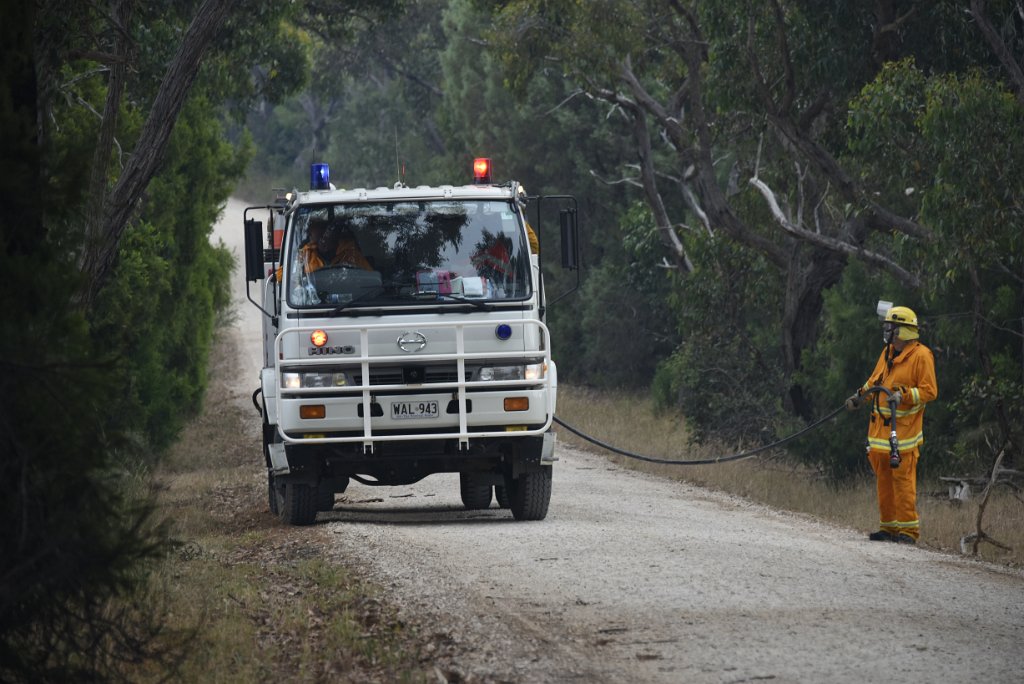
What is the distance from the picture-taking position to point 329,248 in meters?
12.3

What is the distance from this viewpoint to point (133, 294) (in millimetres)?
18125

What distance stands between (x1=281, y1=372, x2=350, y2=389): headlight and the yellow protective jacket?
420 centimetres

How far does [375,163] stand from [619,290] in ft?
82.7

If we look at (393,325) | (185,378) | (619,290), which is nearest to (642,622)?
(393,325)

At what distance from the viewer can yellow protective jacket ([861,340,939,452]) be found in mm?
12531

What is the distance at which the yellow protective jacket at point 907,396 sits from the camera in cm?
1253

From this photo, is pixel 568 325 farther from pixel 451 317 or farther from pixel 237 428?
pixel 451 317

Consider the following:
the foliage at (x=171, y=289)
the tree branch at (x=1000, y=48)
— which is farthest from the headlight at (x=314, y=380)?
the tree branch at (x=1000, y=48)

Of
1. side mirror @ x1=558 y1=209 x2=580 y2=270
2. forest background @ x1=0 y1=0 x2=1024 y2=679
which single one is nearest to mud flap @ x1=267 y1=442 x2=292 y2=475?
forest background @ x1=0 y1=0 x2=1024 y2=679

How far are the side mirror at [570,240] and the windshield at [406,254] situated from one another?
322mm

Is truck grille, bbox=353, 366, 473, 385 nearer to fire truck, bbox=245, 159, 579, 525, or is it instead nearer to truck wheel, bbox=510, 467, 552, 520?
fire truck, bbox=245, 159, 579, 525

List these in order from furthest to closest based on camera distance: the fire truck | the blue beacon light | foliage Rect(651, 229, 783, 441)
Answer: foliage Rect(651, 229, 783, 441) → the blue beacon light → the fire truck

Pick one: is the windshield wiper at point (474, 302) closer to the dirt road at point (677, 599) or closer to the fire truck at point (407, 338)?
the fire truck at point (407, 338)

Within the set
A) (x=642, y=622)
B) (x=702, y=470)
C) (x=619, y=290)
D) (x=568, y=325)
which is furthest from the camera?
(x=568, y=325)
